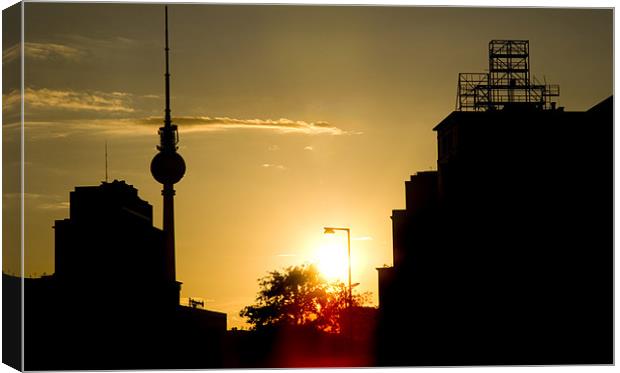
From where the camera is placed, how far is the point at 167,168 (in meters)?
144

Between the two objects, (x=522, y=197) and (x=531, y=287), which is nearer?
(x=531, y=287)

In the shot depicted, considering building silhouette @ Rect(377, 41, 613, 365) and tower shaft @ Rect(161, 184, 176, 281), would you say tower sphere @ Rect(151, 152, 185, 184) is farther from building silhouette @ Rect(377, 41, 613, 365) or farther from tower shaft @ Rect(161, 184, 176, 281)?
building silhouette @ Rect(377, 41, 613, 365)

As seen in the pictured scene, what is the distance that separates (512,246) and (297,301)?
79854mm

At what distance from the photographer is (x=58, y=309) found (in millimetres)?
81312

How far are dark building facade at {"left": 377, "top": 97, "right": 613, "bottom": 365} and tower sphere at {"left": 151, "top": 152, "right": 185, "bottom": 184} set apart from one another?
70846 mm

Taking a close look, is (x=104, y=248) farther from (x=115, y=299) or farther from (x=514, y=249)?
(x=514, y=249)

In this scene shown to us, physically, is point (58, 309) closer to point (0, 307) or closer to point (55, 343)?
point (55, 343)

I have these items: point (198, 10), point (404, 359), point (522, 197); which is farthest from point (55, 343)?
point (198, 10)

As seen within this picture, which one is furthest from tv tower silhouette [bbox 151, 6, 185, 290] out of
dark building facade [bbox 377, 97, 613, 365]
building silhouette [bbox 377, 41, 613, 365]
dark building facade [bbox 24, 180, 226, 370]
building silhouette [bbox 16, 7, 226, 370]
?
dark building facade [bbox 377, 97, 613, 365]

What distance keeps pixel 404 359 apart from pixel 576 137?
16961 millimetres

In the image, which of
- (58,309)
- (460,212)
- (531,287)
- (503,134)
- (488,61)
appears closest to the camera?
(531,287)

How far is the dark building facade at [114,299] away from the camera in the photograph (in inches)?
3113

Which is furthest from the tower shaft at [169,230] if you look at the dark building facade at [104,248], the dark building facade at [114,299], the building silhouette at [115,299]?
the dark building facade at [104,248]

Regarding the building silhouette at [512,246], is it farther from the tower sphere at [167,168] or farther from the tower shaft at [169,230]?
the tower sphere at [167,168]
